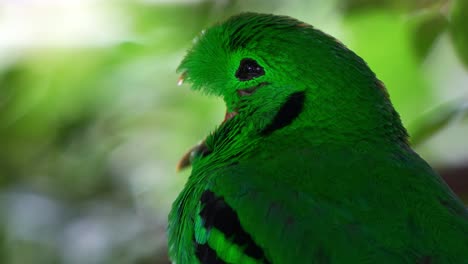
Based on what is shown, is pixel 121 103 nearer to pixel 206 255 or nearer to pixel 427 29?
pixel 427 29

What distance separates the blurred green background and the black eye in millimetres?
769

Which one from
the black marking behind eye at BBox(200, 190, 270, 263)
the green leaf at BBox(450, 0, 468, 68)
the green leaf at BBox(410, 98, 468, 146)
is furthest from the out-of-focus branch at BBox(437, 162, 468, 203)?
the black marking behind eye at BBox(200, 190, 270, 263)

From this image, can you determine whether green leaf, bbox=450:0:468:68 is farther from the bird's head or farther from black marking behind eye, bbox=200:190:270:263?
black marking behind eye, bbox=200:190:270:263

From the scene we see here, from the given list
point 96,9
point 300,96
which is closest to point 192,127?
point 96,9

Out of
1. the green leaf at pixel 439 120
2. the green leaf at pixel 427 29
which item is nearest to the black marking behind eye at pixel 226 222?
the green leaf at pixel 439 120

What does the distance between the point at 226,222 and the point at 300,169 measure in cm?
24

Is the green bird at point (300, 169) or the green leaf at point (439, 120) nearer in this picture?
the green bird at point (300, 169)

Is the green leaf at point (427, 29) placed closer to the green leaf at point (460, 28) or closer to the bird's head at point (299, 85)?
the green leaf at point (460, 28)

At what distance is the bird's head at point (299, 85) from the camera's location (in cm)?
254

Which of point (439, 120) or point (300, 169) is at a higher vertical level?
point (439, 120)

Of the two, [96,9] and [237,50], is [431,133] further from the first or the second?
[96,9]

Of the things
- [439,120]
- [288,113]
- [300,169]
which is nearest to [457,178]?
[439,120]

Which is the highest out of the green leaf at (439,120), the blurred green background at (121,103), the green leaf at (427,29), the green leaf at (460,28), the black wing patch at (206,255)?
the blurred green background at (121,103)

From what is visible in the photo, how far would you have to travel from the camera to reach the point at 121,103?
4.77 meters
